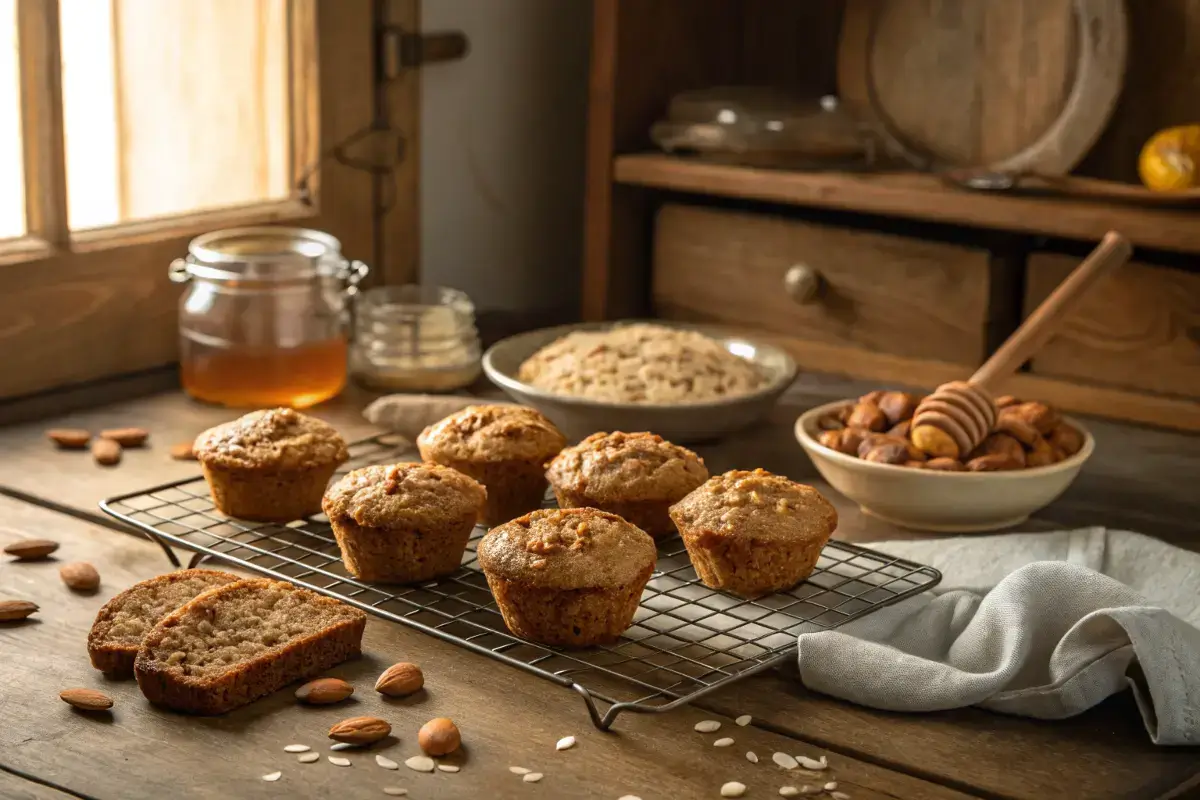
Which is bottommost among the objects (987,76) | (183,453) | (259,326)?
(183,453)

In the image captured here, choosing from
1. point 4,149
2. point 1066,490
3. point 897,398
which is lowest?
point 1066,490

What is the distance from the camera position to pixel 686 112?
214 centimetres

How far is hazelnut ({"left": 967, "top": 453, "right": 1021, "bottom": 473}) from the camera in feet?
4.81

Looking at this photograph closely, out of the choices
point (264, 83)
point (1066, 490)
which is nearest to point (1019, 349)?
point (1066, 490)

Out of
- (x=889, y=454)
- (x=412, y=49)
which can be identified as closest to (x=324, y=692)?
(x=889, y=454)

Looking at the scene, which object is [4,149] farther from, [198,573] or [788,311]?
[788,311]

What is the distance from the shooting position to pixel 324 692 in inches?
43.2

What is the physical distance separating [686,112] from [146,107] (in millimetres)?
715

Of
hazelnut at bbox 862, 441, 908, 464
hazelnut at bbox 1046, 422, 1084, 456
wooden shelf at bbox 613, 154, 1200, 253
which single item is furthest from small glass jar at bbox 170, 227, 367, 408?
hazelnut at bbox 1046, 422, 1084, 456

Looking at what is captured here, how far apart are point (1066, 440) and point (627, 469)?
466mm

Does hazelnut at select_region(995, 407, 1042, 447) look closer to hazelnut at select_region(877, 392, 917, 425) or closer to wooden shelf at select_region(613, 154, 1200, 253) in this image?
hazelnut at select_region(877, 392, 917, 425)

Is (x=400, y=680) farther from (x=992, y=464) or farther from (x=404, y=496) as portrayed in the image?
(x=992, y=464)

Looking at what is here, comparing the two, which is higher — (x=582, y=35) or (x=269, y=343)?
(x=582, y=35)

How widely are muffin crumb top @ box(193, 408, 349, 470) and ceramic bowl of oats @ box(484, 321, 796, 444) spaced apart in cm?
30
